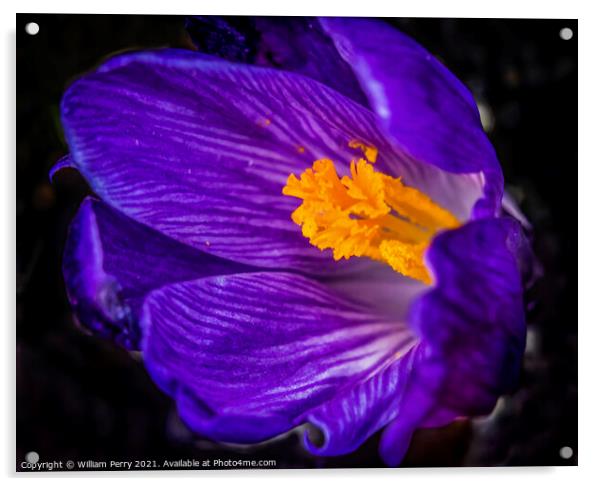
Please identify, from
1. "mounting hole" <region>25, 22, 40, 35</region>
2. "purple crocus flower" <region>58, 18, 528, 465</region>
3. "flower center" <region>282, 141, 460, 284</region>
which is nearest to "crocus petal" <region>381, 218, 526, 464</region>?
"purple crocus flower" <region>58, 18, 528, 465</region>

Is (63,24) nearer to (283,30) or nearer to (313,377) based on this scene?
(283,30)

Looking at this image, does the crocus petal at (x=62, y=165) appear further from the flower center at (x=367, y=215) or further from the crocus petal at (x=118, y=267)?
the flower center at (x=367, y=215)

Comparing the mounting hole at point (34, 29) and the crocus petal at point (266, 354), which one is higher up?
the mounting hole at point (34, 29)

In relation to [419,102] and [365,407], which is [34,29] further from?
[365,407]

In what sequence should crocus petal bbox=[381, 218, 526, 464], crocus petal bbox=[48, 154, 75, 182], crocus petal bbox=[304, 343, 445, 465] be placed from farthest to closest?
crocus petal bbox=[48, 154, 75, 182] < crocus petal bbox=[304, 343, 445, 465] < crocus petal bbox=[381, 218, 526, 464]

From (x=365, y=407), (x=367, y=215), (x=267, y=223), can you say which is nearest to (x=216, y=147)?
(x=267, y=223)

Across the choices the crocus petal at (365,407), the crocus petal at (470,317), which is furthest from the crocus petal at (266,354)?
the crocus petal at (470,317)

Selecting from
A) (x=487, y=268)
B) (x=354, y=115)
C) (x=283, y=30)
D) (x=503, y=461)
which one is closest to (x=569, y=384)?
(x=503, y=461)

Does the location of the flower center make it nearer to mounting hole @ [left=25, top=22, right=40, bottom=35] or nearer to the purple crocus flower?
the purple crocus flower
